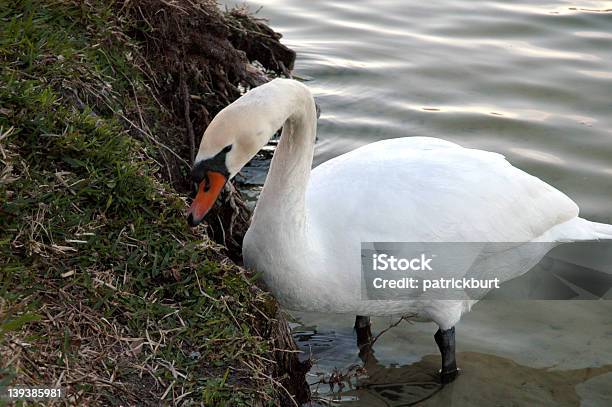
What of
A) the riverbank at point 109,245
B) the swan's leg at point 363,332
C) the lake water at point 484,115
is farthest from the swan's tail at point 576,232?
the riverbank at point 109,245

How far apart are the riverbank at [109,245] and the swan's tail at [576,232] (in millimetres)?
1755

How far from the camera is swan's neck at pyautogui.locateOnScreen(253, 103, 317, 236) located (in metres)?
4.42

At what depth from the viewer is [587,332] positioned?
5699 millimetres

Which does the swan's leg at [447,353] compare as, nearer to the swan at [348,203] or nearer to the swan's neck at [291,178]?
the swan at [348,203]

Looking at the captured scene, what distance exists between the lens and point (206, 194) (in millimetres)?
3986

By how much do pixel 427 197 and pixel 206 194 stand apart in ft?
4.26

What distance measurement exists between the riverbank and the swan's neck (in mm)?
308

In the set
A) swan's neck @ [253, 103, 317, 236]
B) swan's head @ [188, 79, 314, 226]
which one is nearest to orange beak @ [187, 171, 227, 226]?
swan's head @ [188, 79, 314, 226]

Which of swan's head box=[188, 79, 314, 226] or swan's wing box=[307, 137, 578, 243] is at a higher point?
swan's head box=[188, 79, 314, 226]

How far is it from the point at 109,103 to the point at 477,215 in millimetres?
1983

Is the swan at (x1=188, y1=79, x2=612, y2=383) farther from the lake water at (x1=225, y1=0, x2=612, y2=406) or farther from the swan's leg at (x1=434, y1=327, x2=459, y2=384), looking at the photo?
the lake water at (x1=225, y1=0, x2=612, y2=406)

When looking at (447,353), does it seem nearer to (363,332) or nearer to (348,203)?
(363,332)

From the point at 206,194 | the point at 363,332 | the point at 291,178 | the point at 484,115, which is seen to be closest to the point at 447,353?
the point at 363,332

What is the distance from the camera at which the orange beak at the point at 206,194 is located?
3.97 metres
